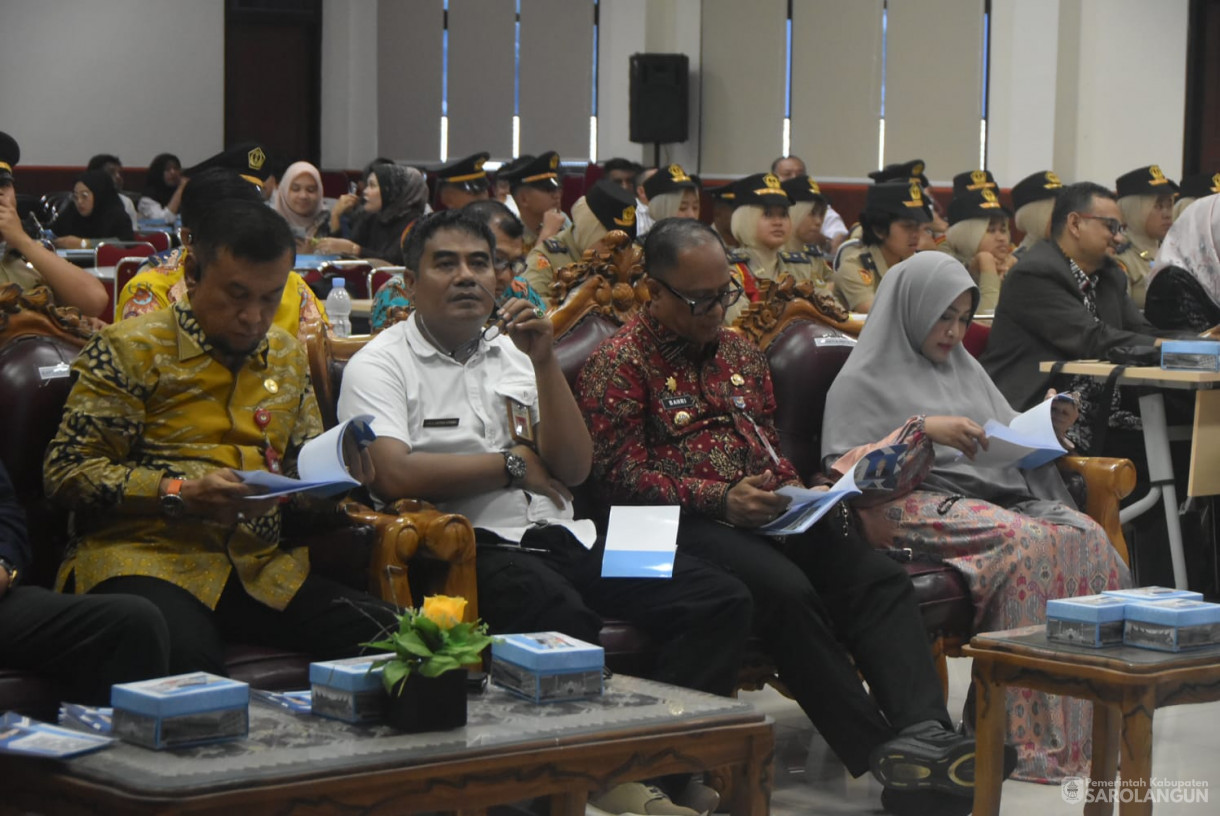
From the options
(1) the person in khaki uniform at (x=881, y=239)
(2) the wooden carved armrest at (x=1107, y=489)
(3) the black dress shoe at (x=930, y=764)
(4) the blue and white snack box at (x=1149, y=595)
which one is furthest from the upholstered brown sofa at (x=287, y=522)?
(1) the person in khaki uniform at (x=881, y=239)

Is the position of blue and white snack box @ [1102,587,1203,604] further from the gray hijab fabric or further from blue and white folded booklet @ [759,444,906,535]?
the gray hijab fabric

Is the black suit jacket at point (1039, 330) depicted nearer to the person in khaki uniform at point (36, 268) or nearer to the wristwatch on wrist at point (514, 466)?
the wristwatch on wrist at point (514, 466)

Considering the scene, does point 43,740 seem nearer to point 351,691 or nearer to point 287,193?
point 351,691

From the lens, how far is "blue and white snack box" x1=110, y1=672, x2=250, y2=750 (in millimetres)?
1773

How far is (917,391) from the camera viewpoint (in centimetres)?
331

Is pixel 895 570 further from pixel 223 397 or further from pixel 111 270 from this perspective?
pixel 111 270

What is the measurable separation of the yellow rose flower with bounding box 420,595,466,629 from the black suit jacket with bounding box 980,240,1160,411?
274cm

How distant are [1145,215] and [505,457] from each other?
480cm

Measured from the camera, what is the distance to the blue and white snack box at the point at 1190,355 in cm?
411

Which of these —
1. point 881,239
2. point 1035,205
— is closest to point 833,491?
point 881,239

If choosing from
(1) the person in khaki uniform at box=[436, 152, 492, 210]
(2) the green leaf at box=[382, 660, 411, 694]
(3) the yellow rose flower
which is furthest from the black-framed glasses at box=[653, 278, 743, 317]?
(1) the person in khaki uniform at box=[436, 152, 492, 210]

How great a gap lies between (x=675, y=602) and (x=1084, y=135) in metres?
7.38

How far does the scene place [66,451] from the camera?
7.86ft

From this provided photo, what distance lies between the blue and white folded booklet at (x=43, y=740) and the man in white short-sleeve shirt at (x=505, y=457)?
3.11 feet
